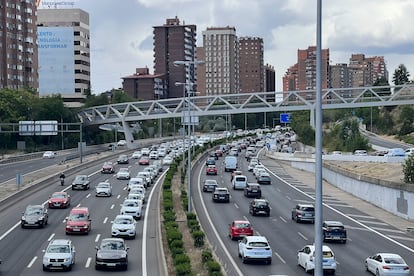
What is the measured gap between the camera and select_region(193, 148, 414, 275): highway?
98.4 ft

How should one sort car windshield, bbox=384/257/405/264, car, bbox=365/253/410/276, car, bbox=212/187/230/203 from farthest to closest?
car, bbox=212/187/230/203 < car windshield, bbox=384/257/405/264 < car, bbox=365/253/410/276

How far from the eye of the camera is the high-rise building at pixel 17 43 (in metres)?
148

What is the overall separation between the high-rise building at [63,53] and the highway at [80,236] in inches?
4030

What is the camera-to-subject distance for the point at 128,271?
27.7m

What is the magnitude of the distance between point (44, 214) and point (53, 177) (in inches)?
1089

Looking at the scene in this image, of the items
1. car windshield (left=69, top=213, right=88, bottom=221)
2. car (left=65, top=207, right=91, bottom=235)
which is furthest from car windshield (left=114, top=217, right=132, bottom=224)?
car windshield (left=69, top=213, right=88, bottom=221)

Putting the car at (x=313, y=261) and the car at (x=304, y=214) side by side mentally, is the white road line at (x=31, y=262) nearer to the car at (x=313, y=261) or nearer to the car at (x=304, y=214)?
the car at (x=313, y=261)

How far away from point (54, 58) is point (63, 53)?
7.60 ft

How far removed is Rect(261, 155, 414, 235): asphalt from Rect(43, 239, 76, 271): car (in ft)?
73.9

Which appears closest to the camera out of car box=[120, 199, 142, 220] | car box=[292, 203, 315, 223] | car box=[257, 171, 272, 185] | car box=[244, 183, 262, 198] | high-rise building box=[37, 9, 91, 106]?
car box=[120, 199, 142, 220]

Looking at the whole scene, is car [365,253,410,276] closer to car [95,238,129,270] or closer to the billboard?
car [95,238,129,270]

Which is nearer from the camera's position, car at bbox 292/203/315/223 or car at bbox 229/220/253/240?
car at bbox 229/220/253/240

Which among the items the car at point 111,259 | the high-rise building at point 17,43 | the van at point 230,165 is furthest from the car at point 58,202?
the high-rise building at point 17,43

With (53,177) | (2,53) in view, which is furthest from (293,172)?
(2,53)
